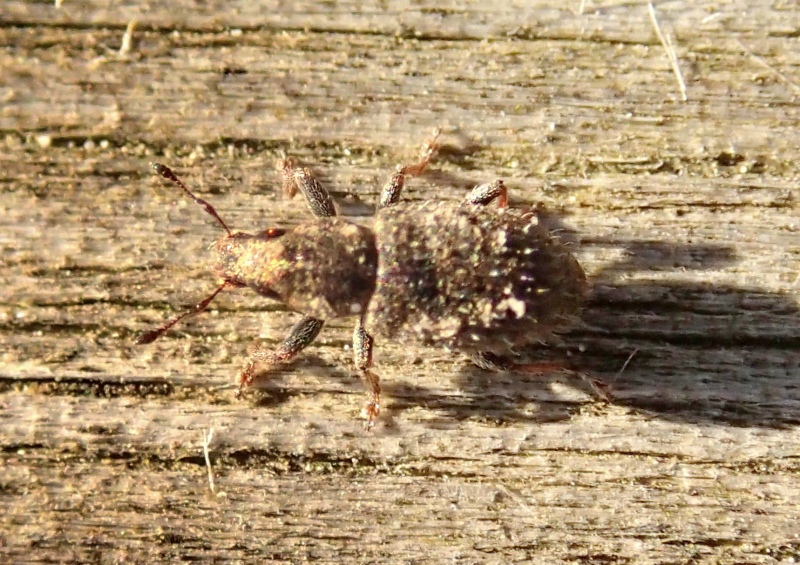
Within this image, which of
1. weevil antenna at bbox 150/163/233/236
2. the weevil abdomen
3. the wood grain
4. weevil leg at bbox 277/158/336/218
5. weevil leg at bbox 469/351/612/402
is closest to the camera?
the weevil abdomen

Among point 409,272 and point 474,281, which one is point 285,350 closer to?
point 409,272

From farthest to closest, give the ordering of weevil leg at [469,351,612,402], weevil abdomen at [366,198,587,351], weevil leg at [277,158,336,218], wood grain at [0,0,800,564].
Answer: weevil leg at [277,158,336,218] → wood grain at [0,0,800,564] → weevil leg at [469,351,612,402] → weevil abdomen at [366,198,587,351]

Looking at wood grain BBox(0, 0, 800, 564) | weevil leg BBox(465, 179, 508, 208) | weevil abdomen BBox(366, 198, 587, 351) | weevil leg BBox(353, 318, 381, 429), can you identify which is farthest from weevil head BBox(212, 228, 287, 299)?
weevil leg BBox(465, 179, 508, 208)

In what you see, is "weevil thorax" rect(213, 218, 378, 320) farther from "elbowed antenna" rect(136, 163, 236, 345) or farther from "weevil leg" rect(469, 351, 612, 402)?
"weevil leg" rect(469, 351, 612, 402)

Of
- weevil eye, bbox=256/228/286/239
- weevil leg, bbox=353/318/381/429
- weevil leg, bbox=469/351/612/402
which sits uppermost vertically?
weevil eye, bbox=256/228/286/239

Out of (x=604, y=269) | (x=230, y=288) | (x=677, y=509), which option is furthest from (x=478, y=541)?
(x=230, y=288)

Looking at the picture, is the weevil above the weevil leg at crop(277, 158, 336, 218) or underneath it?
underneath
